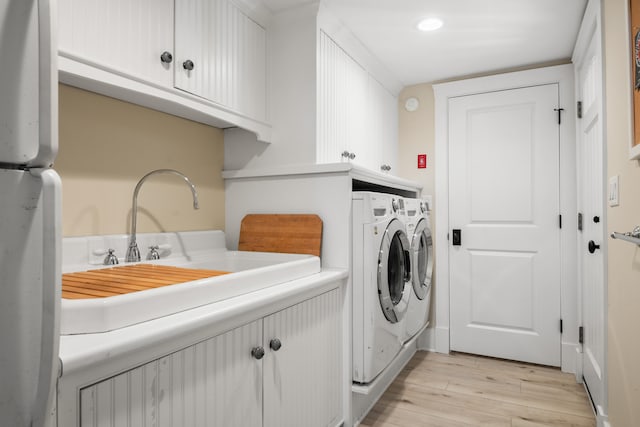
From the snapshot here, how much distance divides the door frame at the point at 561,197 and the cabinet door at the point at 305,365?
1.54 m

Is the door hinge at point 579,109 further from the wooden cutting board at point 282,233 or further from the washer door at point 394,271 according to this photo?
the wooden cutting board at point 282,233

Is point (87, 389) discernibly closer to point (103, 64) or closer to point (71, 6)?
point (103, 64)

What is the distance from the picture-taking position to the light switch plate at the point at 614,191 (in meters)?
1.54

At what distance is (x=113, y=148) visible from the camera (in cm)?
164

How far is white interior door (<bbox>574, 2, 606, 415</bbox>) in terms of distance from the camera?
2.00m

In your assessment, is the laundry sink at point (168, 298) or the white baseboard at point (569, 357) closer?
the laundry sink at point (168, 298)

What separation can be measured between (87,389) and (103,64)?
1.02 metres

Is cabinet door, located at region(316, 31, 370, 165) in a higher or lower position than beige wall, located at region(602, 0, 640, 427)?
higher

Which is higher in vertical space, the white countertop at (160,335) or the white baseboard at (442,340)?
the white countertop at (160,335)

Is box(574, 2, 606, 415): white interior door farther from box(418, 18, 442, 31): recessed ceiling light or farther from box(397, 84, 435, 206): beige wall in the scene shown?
box(397, 84, 435, 206): beige wall

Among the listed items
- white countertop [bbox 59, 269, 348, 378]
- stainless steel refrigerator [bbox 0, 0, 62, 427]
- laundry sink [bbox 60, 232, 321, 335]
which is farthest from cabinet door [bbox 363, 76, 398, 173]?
stainless steel refrigerator [bbox 0, 0, 62, 427]

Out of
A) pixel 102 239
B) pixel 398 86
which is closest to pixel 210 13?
pixel 102 239

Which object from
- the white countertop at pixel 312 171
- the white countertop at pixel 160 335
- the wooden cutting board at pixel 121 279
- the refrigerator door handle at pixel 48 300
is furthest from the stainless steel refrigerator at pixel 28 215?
the white countertop at pixel 312 171

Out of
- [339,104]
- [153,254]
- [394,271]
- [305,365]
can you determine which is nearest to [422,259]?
[394,271]
